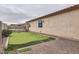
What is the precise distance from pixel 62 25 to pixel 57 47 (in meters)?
0.39

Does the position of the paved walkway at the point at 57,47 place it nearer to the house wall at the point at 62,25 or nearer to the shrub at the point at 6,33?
the house wall at the point at 62,25

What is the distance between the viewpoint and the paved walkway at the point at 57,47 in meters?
3.45

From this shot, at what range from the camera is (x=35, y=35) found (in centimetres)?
362

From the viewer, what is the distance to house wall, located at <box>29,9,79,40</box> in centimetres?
353

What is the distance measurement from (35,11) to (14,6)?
36 cm

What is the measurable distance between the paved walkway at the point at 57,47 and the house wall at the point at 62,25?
0.38 feet

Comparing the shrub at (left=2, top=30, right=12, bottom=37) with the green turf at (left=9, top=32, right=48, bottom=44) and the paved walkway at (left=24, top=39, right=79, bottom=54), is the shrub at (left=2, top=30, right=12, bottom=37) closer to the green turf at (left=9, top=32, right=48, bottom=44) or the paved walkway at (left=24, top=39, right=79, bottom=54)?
the green turf at (left=9, top=32, right=48, bottom=44)

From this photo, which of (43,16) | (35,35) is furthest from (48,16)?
(35,35)

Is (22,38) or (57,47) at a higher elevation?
(22,38)

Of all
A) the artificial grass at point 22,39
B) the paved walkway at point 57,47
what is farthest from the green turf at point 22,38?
the paved walkway at point 57,47

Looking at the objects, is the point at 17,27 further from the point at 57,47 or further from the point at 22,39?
the point at 57,47

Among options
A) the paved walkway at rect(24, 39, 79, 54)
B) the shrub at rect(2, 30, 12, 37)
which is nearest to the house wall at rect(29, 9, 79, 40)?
the paved walkway at rect(24, 39, 79, 54)

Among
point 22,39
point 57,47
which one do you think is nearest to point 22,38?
point 22,39

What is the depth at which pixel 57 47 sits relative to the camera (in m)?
3.49
